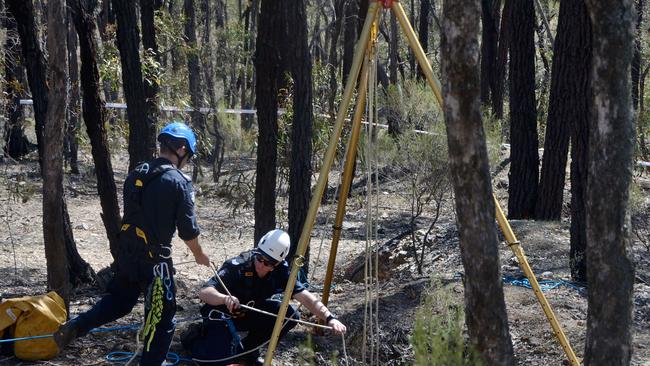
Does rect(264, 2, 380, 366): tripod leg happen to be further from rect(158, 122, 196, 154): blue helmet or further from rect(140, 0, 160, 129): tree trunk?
rect(140, 0, 160, 129): tree trunk

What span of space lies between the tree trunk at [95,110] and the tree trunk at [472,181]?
15.4ft

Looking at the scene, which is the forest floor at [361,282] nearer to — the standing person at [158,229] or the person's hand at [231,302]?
the person's hand at [231,302]

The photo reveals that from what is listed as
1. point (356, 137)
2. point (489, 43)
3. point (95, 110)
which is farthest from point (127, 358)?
point (489, 43)

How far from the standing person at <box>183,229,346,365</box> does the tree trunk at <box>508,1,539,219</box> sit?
6306 millimetres

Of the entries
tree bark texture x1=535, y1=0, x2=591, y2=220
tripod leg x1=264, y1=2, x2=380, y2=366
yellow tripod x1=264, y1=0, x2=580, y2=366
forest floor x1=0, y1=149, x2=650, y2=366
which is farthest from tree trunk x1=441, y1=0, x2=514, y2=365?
tree bark texture x1=535, y1=0, x2=591, y2=220

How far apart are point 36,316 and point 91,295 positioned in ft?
8.17

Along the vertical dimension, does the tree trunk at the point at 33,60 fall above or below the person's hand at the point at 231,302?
above

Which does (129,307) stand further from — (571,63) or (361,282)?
(571,63)

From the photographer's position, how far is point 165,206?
5.24m

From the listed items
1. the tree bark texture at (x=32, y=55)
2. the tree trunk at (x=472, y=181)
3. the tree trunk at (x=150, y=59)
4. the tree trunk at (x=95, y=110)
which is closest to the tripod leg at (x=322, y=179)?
the tree trunk at (x=472, y=181)

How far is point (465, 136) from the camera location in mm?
3889

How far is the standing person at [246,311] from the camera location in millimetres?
5680

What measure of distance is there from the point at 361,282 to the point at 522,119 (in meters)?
3.83

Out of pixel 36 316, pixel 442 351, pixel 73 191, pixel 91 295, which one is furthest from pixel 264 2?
pixel 73 191
